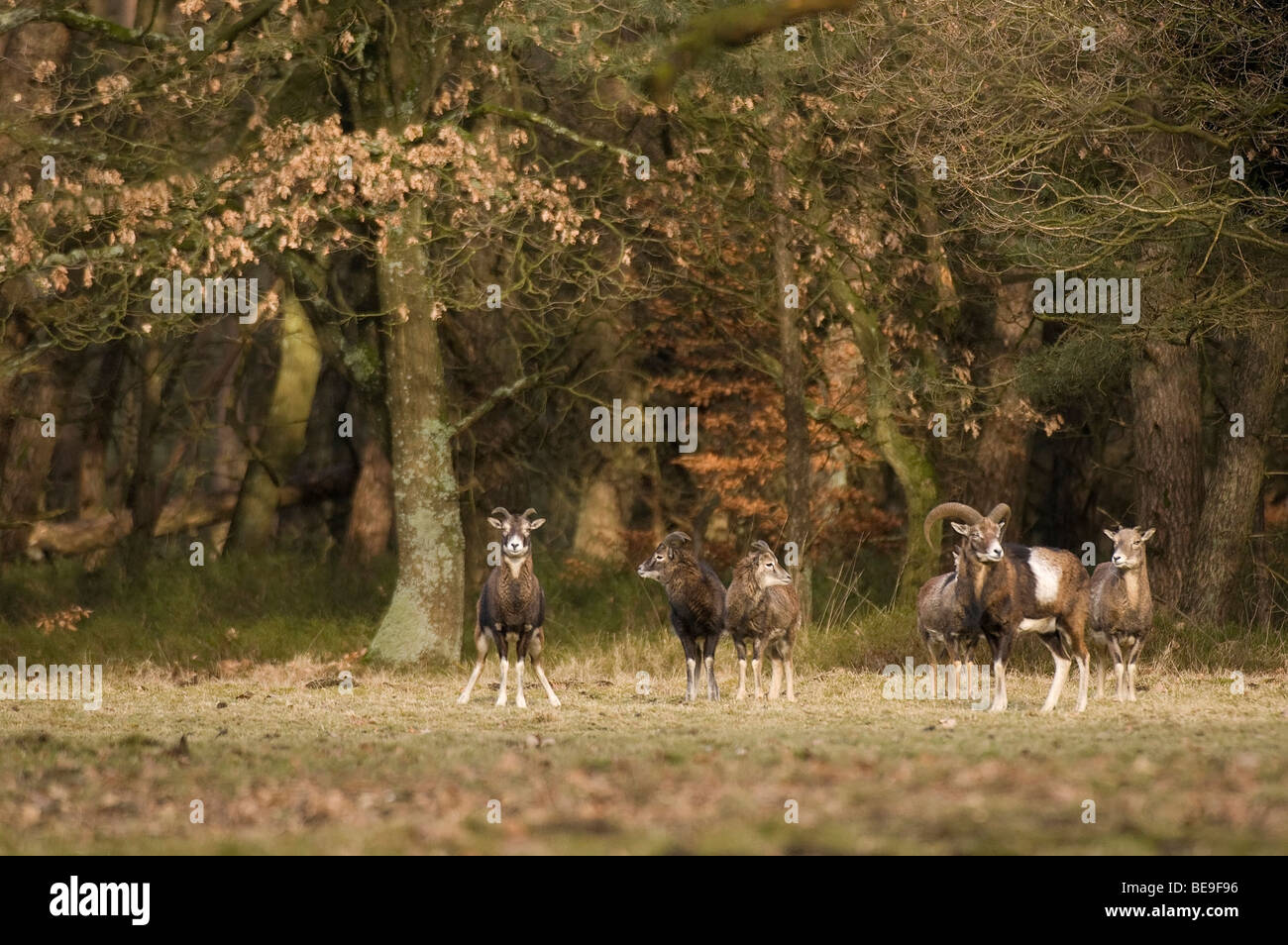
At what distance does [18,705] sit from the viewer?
1933 centimetres

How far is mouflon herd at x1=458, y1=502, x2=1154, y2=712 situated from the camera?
1680cm

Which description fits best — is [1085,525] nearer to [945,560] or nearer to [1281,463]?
[1281,463]

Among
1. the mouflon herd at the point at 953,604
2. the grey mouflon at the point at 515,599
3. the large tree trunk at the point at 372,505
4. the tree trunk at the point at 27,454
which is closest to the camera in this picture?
the mouflon herd at the point at 953,604

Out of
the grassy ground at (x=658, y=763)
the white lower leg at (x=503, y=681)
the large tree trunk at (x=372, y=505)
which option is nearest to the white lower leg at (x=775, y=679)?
the grassy ground at (x=658, y=763)

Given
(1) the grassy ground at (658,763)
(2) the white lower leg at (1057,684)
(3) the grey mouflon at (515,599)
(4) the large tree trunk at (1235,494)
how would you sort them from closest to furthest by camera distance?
(1) the grassy ground at (658,763) → (2) the white lower leg at (1057,684) → (3) the grey mouflon at (515,599) → (4) the large tree trunk at (1235,494)

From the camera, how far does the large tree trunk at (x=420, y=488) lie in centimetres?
2512

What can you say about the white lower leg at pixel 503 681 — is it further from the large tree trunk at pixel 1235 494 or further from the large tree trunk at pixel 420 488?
the large tree trunk at pixel 1235 494

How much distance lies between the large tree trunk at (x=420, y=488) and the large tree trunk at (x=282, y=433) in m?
8.30

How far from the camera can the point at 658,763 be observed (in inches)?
496

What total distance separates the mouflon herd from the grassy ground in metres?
0.57

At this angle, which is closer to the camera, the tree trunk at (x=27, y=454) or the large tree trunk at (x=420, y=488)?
the large tree trunk at (x=420, y=488)

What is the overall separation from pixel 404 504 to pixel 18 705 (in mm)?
7122

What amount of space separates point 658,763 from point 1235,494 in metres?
15.1

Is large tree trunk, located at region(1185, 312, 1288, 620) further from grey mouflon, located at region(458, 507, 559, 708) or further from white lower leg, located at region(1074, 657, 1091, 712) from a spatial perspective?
grey mouflon, located at region(458, 507, 559, 708)
